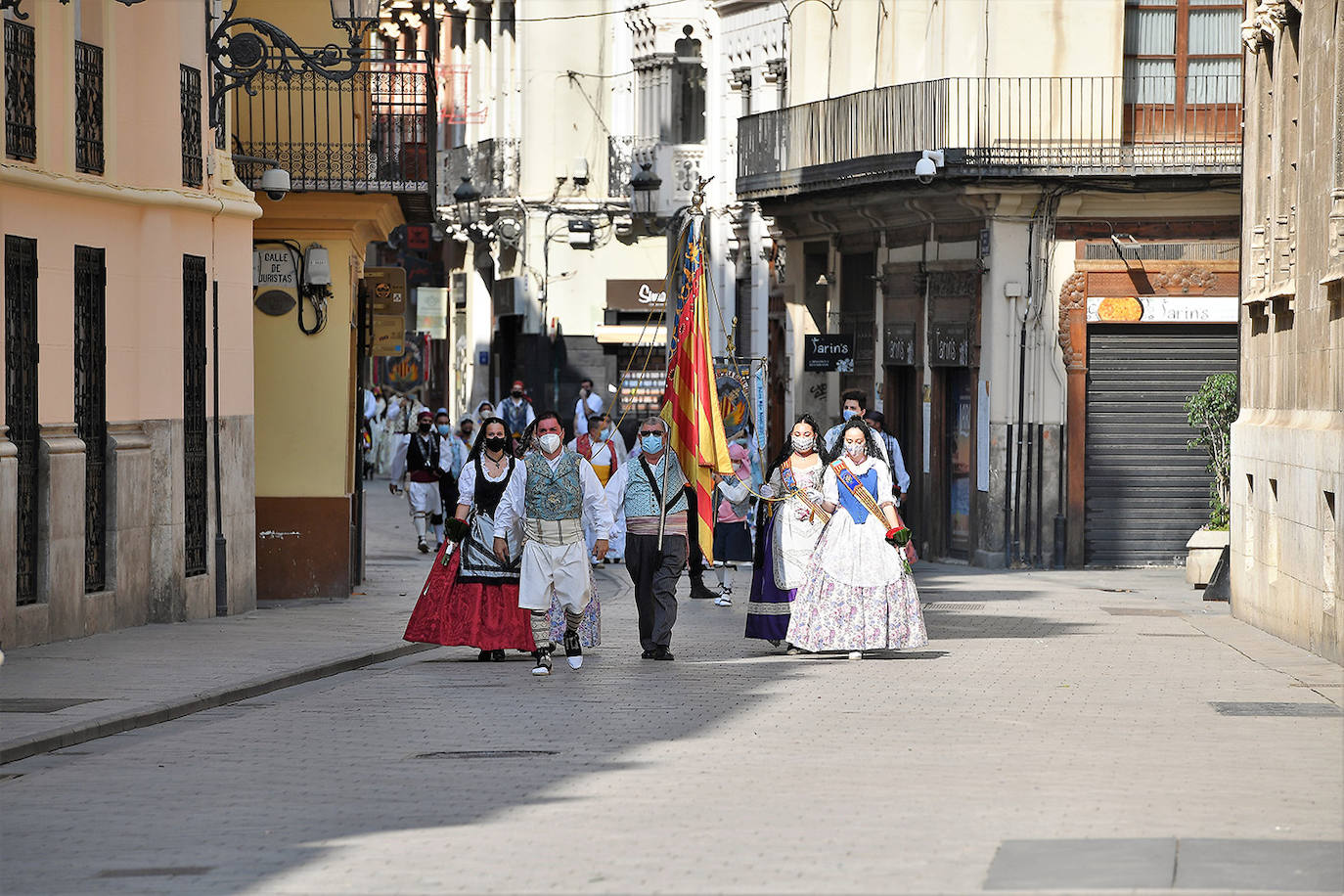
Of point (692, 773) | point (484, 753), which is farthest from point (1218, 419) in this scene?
point (692, 773)

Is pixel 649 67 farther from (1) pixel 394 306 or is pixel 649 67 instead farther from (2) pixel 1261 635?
(2) pixel 1261 635

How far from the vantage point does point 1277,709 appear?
13078mm

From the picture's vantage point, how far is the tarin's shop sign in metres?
32.2

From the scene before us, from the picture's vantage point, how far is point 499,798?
10180 millimetres

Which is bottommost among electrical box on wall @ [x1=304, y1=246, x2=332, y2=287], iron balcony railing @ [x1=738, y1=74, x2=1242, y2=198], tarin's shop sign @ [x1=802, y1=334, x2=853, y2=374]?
tarin's shop sign @ [x1=802, y1=334, x2=853, y2=374]

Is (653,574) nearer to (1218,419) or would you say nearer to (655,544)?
(655,544)

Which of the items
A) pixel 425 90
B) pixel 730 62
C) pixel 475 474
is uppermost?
pixel 730 62

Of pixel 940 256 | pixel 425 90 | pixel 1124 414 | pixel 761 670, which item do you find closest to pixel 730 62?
pixel 940 256

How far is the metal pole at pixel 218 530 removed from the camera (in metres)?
20.4

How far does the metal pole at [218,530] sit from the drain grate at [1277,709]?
988 centimetres

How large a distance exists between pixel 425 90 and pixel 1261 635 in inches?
419

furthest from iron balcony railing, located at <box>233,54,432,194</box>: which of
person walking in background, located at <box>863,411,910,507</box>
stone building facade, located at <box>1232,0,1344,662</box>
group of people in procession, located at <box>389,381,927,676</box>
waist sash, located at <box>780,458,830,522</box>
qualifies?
stone building facade, located at <box>1232,0,1344,662</box>

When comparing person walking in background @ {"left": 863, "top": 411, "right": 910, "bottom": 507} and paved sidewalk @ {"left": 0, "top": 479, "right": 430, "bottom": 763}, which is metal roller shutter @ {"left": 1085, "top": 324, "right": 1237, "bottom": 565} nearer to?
person walking in background @ {"left": 863, "top": 411, "right": 910, "bottom": 507}

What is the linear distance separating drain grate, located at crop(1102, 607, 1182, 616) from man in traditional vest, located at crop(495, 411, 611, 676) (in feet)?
21.8
